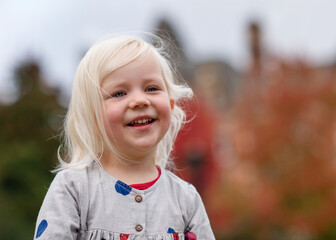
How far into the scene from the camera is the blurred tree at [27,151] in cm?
1238

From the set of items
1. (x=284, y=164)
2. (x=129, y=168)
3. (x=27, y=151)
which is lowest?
(x=284, y=164)

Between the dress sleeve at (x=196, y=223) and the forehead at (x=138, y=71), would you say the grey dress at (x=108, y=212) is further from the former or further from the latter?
the forehead at (x=138, y=71)

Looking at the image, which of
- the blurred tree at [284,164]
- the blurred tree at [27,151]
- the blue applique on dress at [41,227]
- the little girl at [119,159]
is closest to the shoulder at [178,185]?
the little girl at [119,159]

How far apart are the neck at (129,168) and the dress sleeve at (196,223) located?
22cm

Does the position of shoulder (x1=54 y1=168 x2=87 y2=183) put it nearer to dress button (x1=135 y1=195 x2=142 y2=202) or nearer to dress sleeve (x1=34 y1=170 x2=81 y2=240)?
dress sleeve (x1=34 y1=170 x2=81 y2=240)

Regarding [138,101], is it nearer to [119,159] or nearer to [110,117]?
[110,117]

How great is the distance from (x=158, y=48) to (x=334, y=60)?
30952mm

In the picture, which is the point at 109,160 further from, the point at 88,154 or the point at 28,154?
the point at 28,154

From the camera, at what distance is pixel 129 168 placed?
7.62 ft

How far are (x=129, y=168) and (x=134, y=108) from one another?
0.28 m

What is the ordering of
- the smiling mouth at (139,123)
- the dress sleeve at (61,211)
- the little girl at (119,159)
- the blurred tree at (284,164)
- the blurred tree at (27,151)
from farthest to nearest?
the blurred tree at (284,164), the blurred tree at (27,151), the smiling mouth at (139,123), the little girl at (119,159), the dress sleeve at (61,211)

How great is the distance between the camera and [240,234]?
17641 millimetres

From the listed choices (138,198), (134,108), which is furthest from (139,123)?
(138,198)

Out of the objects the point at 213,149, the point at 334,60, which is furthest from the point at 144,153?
the point at 334,60
